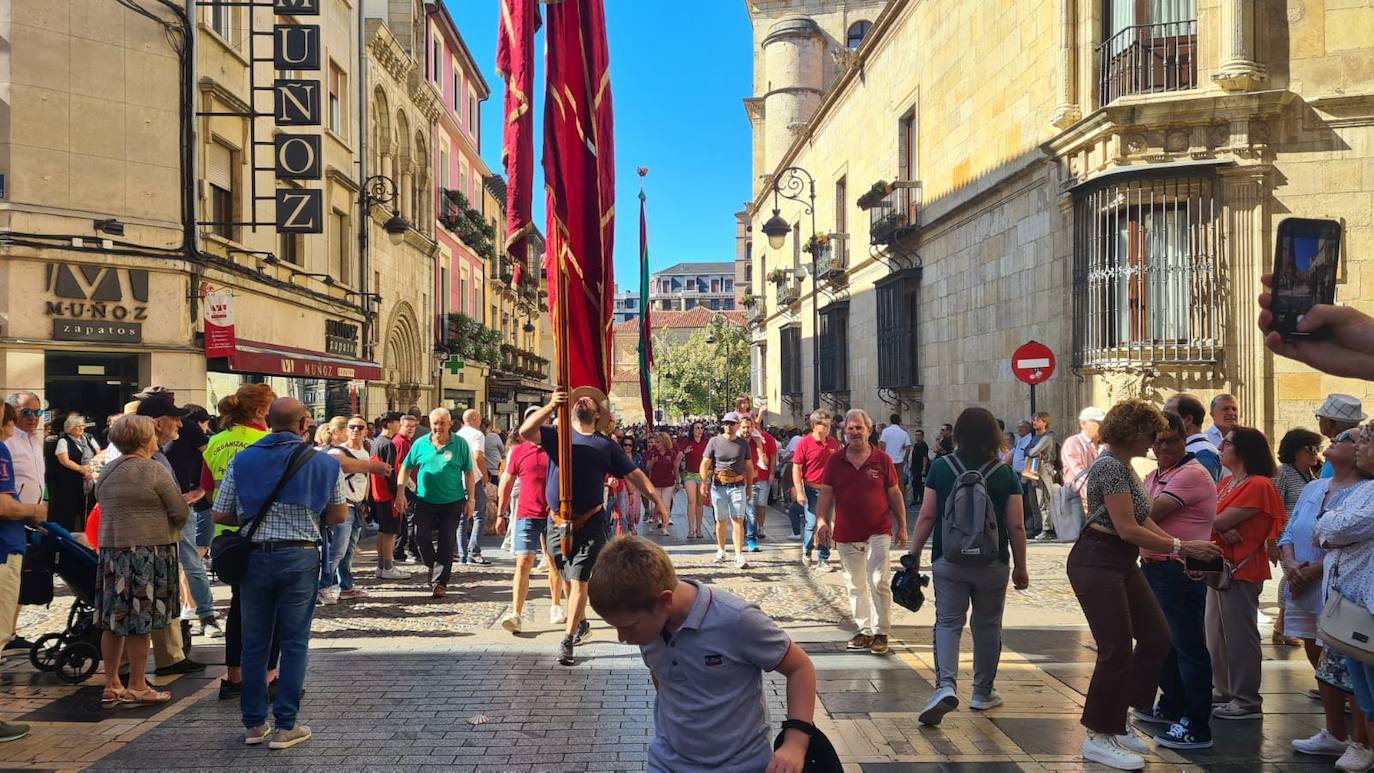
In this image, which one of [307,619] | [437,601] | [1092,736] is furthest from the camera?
[437,601]

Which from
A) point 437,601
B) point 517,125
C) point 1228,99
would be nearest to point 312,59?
point 437,601

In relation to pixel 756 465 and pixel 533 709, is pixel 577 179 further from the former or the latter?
pixel 756 465

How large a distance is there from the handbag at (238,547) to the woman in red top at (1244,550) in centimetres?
494

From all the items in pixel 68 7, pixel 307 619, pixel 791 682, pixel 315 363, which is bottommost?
pixel 307 619

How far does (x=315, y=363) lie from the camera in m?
18.4

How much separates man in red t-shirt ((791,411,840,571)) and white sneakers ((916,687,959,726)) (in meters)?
5.36

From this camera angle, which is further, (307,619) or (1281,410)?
(1281,410)

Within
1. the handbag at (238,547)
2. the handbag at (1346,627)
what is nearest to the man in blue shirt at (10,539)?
the handbag at (238,547)

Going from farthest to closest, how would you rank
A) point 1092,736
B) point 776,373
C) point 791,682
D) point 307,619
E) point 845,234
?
point 776,373, point 845,234, point 307,619, point 1092,736, point 791,682

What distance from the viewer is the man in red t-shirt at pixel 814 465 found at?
36.4ft

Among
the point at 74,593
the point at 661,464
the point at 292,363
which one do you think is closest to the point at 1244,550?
the point at 74,593

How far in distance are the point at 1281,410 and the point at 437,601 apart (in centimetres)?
1085

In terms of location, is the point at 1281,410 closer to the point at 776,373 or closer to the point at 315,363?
the point at 315,363

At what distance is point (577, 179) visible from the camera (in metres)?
6.44
